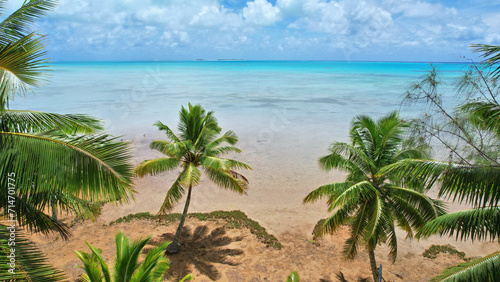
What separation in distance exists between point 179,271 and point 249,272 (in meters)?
2.47

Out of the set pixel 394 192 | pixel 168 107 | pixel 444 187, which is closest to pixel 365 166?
pixel 394 192

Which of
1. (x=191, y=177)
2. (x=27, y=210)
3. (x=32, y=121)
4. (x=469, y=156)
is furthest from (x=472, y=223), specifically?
(x=32, y=121)

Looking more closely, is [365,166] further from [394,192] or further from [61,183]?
[61,183]

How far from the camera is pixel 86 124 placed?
5.54 m

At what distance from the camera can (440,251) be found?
11602 millimetres

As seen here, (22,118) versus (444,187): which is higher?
(22,118)

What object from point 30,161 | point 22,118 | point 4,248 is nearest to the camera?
point 4,248

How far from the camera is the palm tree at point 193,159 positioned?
967cm

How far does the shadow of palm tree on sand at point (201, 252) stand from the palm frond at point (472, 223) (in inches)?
277

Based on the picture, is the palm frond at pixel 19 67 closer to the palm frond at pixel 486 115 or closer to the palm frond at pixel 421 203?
the palm frond at pixel 486 115

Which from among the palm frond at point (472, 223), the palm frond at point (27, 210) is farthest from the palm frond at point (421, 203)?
the palm frond at point (27, 210)

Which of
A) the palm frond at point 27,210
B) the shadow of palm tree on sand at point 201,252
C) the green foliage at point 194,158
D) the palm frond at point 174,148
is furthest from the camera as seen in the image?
the shadow of palm tree on sand at point 201,252

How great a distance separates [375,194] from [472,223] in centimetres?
272

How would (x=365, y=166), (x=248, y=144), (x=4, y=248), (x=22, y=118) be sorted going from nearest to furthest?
(x=4, y=248) → (x=22, y=118) → (x=365, y=166) → (x=248, y=144)
